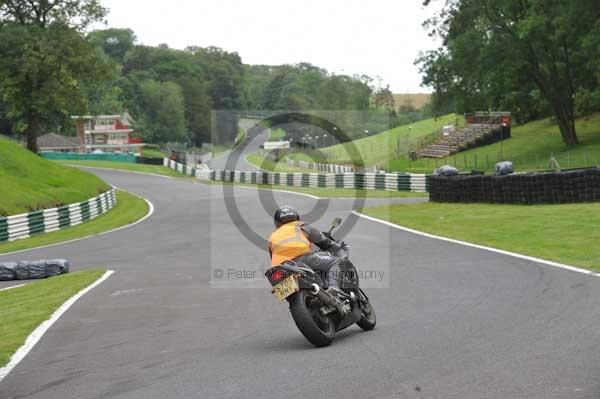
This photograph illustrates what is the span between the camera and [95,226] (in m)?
33.8

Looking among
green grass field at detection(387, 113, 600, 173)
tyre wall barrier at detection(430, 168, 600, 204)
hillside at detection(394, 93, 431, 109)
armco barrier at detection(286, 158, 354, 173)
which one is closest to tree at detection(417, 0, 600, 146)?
green grass field at detection(387, 113, 600, 173)

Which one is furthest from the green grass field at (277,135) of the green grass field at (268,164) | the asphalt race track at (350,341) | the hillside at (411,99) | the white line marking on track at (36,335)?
the hillside at (411,99)

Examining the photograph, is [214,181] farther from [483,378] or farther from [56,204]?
A: [483,378]

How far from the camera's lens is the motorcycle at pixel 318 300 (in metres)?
8.59

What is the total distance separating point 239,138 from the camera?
5538 cm

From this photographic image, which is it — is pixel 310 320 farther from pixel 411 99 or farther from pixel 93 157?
pixel 411 99

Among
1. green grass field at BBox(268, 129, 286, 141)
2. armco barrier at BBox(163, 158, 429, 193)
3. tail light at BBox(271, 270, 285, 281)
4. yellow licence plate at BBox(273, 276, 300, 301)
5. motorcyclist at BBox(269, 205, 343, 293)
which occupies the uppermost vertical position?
green grass field at BBox(268, 129, 286, 141)

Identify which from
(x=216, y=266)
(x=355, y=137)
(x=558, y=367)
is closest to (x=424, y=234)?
(x=216, y=266)

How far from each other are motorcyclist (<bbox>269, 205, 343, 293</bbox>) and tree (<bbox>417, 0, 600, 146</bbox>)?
1695 inches

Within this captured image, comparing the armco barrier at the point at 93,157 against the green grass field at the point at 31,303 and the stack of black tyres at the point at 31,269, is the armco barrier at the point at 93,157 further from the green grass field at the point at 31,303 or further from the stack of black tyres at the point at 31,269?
the green grass field at the point at 31,303

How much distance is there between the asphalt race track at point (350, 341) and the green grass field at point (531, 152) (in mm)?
35725

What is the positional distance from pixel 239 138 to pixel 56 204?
19.2 m

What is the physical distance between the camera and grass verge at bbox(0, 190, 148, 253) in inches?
1104

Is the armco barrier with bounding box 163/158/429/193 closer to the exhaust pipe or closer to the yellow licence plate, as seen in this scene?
the exhaust pipe
